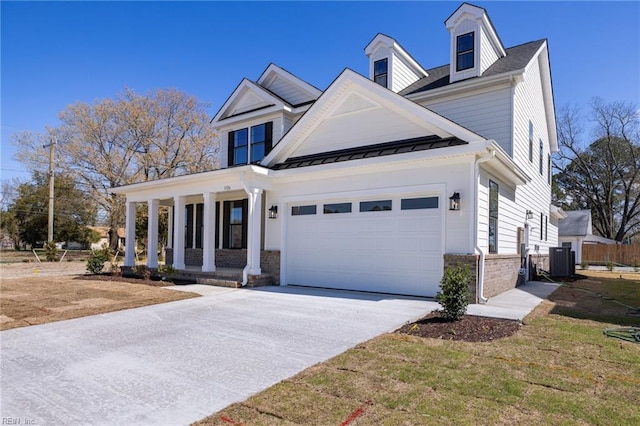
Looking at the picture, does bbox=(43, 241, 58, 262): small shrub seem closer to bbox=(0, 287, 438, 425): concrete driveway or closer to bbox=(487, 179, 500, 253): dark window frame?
bbox=(0, 287, 438, 425): concrete driveway

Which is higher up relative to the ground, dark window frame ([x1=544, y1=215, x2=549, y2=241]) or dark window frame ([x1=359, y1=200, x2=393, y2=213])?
dark window frame ([x1=359, y1=200, x2=393, y2=213])

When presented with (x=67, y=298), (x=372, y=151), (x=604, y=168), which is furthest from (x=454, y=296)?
(x=604, y=168)

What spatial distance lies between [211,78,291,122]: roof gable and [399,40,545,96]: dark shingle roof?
5034mm

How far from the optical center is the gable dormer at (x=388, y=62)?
13961 mm

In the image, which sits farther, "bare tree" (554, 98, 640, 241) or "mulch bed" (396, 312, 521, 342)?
"bare tree" (554, 98, 640, 241)

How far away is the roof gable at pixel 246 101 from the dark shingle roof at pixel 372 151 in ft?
13.5

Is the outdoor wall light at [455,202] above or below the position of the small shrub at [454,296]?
above

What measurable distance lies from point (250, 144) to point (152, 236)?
17.2 feet

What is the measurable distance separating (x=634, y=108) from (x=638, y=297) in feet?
120

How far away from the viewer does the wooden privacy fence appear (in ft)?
106

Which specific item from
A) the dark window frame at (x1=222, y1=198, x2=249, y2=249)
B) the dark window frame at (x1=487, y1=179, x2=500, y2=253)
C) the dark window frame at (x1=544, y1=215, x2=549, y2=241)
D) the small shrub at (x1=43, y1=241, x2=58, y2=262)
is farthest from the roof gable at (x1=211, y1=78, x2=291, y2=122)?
the small shrub at (x1=43, y1=241, x2=58, y2=262)

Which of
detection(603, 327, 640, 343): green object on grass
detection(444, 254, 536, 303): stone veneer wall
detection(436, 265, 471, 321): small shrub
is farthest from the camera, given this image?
detection(444, 254, 536, 303): stone veneer wall

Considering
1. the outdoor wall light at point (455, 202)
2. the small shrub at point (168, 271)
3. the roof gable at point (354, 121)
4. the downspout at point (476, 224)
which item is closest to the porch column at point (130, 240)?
the small shrub at point (168, 271)

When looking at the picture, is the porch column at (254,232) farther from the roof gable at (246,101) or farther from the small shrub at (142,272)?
the roof gable at (246,101)
